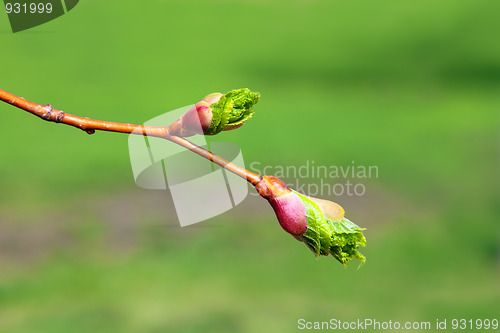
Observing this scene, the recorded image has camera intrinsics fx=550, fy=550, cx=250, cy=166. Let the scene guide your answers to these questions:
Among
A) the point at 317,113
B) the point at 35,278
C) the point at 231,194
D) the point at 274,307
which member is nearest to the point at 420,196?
the point at 317,113
